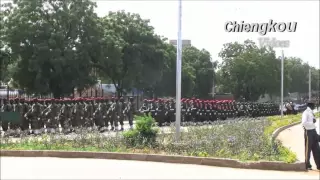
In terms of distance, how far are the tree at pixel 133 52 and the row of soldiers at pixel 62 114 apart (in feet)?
41.8

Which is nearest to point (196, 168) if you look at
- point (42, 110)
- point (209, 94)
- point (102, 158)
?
point (102, 158)

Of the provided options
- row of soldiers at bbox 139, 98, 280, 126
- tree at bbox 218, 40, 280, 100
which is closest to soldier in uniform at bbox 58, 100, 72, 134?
row of soldiers at bbox 139, 98, 280, 126

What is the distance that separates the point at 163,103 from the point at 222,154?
1214 cm

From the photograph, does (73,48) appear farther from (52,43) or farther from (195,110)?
(195,110)

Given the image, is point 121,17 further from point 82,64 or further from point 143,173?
point 143,173

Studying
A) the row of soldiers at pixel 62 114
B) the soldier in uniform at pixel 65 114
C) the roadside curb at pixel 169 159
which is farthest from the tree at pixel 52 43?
the roadside curb at pixel 169 159

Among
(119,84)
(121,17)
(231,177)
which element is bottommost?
(231,177)

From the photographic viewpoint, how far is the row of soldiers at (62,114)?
16797mm

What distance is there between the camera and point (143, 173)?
352 inches

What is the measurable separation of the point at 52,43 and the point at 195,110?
8.87 metres

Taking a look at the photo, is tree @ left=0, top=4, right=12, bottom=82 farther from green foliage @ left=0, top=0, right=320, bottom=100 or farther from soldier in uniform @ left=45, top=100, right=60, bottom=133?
soldier in uniform @ left=45, top=100, right=60, bottom=133

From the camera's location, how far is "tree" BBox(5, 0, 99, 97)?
27.6 metres

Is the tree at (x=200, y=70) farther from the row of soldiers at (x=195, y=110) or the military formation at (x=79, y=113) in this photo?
the military formation at (x=79, y=113)

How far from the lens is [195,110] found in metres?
24.7
